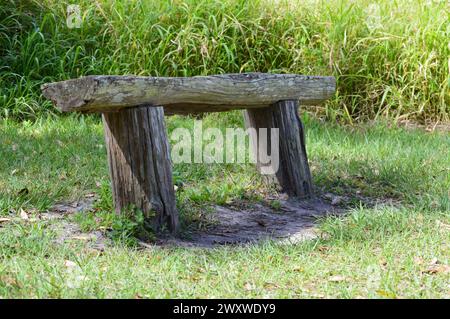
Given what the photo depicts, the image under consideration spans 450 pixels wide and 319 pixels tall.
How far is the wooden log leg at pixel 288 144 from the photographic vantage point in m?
5.41

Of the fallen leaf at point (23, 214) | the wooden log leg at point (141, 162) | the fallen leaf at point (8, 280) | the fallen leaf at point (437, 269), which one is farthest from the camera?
the fallen leaf at point (23, 214)

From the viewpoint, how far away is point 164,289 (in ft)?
11.0

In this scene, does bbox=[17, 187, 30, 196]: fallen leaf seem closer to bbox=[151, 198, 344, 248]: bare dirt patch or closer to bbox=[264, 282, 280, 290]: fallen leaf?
bbox=[151, 198, 344, 248]: bare dirt patch

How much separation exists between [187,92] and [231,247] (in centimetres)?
93

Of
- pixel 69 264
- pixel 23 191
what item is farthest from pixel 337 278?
pixel 23 191

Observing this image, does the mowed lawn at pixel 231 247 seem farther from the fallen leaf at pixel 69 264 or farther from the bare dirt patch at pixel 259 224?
the bare dirt patch at pixel 259 224

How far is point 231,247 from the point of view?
431 centimetres

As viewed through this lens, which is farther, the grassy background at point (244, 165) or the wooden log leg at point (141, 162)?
the wooden log leg at point (141, 162)

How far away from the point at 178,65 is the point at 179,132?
1152 mm

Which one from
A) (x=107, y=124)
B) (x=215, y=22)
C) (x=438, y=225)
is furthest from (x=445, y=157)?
(x=107, y=124)

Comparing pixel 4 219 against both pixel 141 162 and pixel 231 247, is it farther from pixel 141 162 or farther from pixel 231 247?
pixel 231 247

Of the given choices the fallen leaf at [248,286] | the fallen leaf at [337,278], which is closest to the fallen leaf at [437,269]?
the fallen leaf at [337,278]

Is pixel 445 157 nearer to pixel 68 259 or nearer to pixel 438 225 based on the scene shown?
pixel 438 225

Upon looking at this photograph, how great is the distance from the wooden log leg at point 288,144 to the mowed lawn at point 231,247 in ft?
0.57
